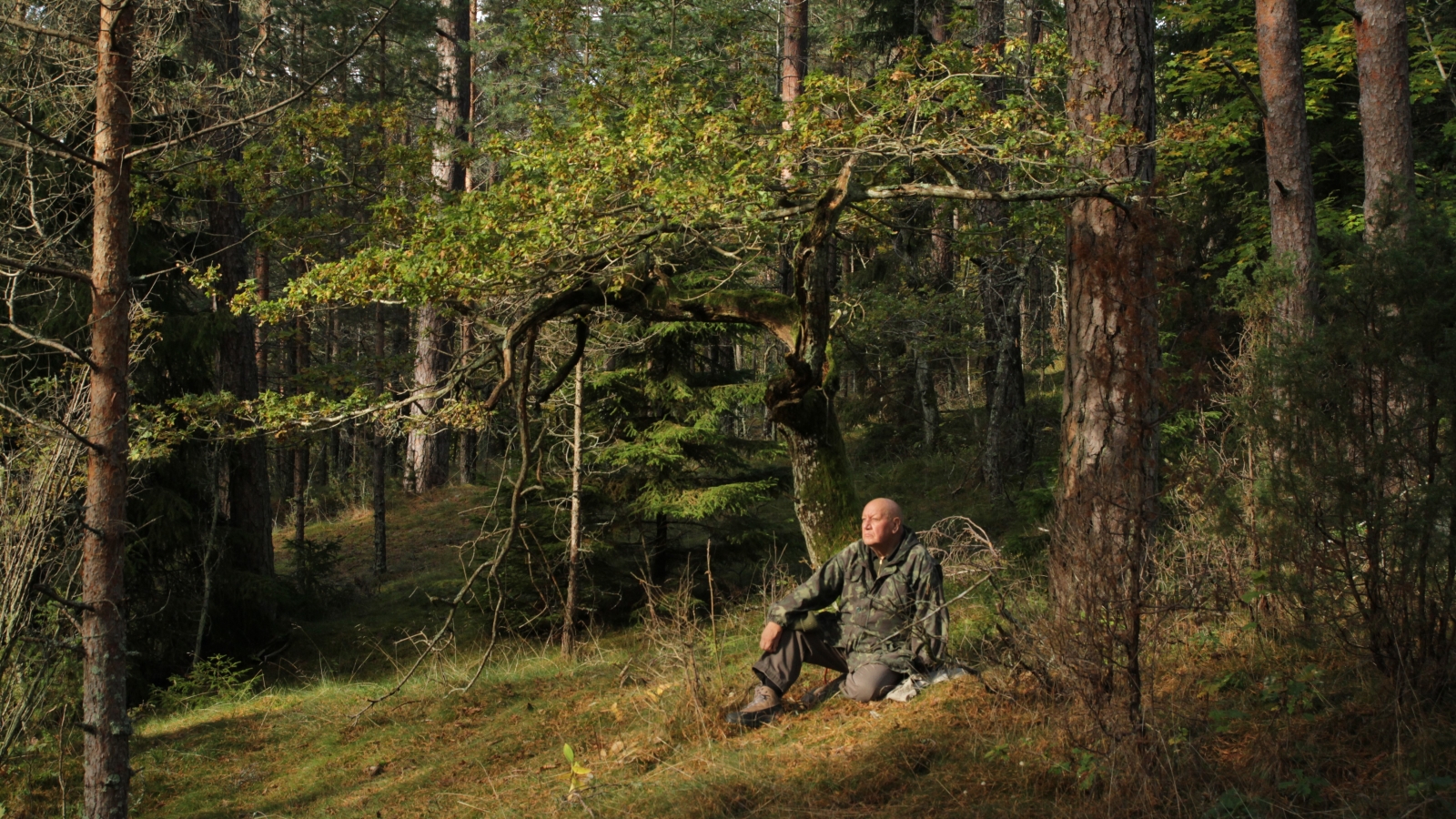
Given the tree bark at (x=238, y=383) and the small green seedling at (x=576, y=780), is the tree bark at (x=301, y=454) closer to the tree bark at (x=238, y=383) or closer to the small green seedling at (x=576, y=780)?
the tree bark at (x=238, y=383)

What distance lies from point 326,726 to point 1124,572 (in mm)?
6908

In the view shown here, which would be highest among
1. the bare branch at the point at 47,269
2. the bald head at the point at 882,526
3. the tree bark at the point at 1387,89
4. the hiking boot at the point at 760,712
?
the tree bark at the point at 1387,89

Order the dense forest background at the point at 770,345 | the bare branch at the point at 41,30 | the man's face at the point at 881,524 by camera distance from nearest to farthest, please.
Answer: the dense forest background at the point at 770,345
the man's face at the point at 881,524
the bare branch at the point at 41,30

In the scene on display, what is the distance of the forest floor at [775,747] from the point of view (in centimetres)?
399

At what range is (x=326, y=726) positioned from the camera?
8.55 m

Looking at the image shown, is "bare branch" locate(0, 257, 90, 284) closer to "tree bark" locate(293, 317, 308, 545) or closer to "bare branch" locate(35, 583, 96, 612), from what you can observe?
→ "bare branch" locate(35, 583, 96, 612)

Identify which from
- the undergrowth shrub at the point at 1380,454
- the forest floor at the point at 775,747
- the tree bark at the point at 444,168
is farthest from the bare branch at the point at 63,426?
the tree bark at the point at 444,168

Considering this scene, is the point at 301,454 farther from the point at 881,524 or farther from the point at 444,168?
the point at 881,524

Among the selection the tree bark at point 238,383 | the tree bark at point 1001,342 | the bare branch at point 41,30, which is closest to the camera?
the bare branch at point 41,30

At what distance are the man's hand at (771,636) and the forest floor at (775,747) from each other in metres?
0.42

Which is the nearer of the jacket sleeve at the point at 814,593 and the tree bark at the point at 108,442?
the jacket sleeve at the point at 814,593

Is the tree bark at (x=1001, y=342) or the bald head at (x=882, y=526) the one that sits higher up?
the tree bark at (x=1001, y=342)

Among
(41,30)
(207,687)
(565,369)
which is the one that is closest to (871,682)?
(565,369)

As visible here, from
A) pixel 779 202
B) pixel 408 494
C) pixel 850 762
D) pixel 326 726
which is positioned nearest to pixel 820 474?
pixel 779 202
